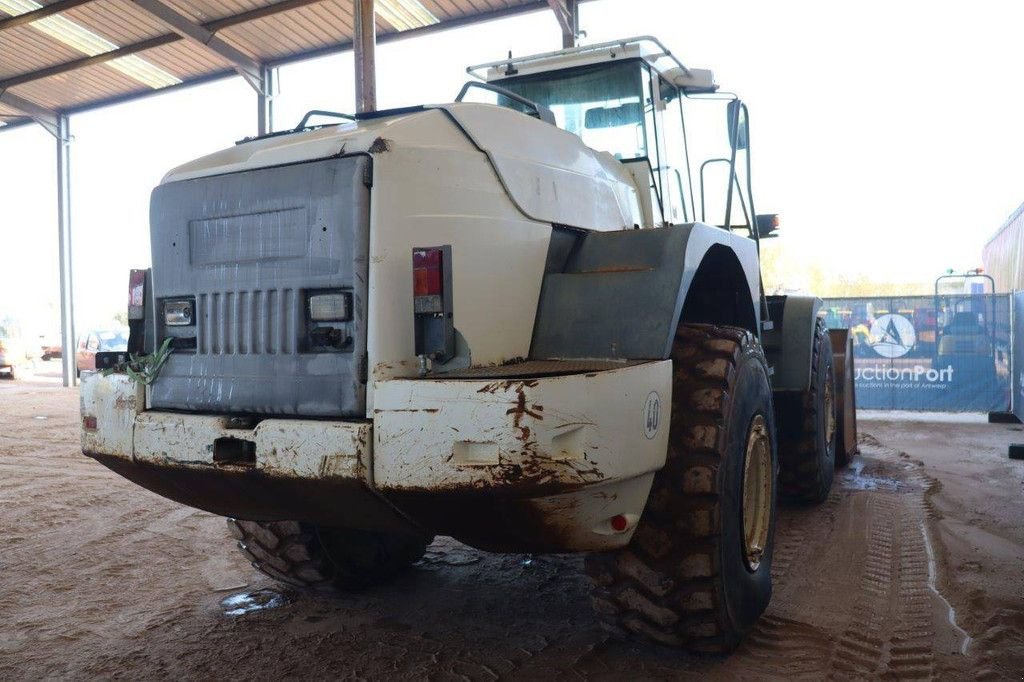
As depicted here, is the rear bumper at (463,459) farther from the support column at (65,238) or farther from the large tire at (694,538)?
the support column at (65,238)

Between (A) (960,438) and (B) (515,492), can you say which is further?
(A) (960,438)

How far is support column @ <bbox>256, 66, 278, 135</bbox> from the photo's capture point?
15961 millimetres

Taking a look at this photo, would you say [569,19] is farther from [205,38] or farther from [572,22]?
[205,38]

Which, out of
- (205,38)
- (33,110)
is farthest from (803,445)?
(33,110)

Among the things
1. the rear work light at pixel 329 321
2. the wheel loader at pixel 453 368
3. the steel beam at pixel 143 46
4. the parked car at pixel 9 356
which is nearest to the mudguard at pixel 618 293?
the wheel loader at pixel 453 368

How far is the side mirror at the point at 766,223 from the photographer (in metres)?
5.91

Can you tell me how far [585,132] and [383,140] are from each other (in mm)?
2057

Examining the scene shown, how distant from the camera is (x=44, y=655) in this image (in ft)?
11.3

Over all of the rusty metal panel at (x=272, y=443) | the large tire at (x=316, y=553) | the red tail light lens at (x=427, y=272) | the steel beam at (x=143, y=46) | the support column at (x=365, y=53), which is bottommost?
the large tire at (x=316, y=553)

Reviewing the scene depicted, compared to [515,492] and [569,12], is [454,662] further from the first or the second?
[569,12]

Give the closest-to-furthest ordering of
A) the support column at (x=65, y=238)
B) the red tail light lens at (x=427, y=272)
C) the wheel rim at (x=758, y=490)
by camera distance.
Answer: the red tail light lens at (x=427, y=272) < the wheel rim at (x=758, y=490) < the support column at (x=65, y=238)

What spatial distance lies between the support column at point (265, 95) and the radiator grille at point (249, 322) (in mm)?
13740

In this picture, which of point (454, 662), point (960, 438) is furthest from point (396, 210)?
point (960, 438)

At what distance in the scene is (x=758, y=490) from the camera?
3762 mm
